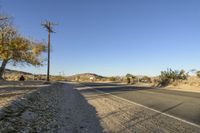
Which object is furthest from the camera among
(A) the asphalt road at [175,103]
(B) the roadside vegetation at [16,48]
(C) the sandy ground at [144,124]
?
(B) the roadside vegetation at [16,48]

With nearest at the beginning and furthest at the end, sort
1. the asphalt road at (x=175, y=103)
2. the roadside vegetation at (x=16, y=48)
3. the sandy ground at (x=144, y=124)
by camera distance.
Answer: the sandy ground at (x=144, y=124), the asphalt road at (x=175, y=103), the roadside vegetation at (x=16, y=48)

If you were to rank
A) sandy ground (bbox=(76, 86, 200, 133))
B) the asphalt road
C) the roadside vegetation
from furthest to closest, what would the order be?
the roadside vegetation → the asphalt road → sandy ground (bbox=(76, 86, 200, 133))

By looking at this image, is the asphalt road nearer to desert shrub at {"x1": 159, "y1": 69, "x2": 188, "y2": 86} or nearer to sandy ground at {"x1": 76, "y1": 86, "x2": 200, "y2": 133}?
sandy ground at {"x1": 76, "y1": 86, "x2": 200, "y2": 133}

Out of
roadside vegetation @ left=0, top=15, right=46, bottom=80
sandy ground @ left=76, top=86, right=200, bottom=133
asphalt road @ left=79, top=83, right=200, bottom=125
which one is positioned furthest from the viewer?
roadside vegetation @ left=0, top=15, right=46, bottom=80

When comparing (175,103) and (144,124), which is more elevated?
(175,103)

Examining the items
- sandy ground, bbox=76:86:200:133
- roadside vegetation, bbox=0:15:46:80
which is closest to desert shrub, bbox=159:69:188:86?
roadside vegetation, bbox=0:15:46:80

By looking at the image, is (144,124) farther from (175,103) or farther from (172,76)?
(172,76)

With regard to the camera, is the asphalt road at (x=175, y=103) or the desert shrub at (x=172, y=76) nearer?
the asphalt road at (x=175, y=103)

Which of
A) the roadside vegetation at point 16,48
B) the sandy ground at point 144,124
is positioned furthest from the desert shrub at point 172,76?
the sandy ground at point 144,124

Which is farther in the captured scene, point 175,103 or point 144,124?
point 175,103

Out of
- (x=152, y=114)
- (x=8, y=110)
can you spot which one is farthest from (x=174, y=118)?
(x=8, y=110)

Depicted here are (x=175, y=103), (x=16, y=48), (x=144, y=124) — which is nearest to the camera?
(x=144, y=124)

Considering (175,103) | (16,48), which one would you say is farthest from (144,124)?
(16,48)

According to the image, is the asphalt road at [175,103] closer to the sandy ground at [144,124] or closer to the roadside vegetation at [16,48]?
the sandy ground at [144,124]
